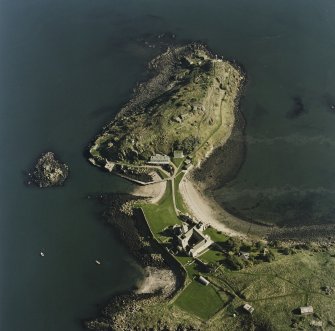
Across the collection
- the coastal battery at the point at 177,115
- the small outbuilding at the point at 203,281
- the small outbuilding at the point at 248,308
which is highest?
the coastal battery at the point at 177,115

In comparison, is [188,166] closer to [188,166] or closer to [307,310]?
[188,166]

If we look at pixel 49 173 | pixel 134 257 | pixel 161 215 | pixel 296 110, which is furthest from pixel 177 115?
pixel 134 257

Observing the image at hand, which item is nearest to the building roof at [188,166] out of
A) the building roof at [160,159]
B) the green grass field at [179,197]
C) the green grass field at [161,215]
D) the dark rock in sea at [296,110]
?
the green grass field at [179,197]

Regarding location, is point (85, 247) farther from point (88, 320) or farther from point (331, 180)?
point (331, 180)

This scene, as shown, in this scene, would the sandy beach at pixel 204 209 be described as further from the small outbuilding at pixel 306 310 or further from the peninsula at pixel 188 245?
the small outbuilding at pixel 306 310

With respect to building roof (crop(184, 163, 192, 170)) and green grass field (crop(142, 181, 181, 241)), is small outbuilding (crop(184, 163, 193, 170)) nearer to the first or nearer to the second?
building roof (crop(184, 163, 192, 170))

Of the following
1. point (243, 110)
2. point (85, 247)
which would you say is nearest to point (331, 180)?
point (243, 110)
